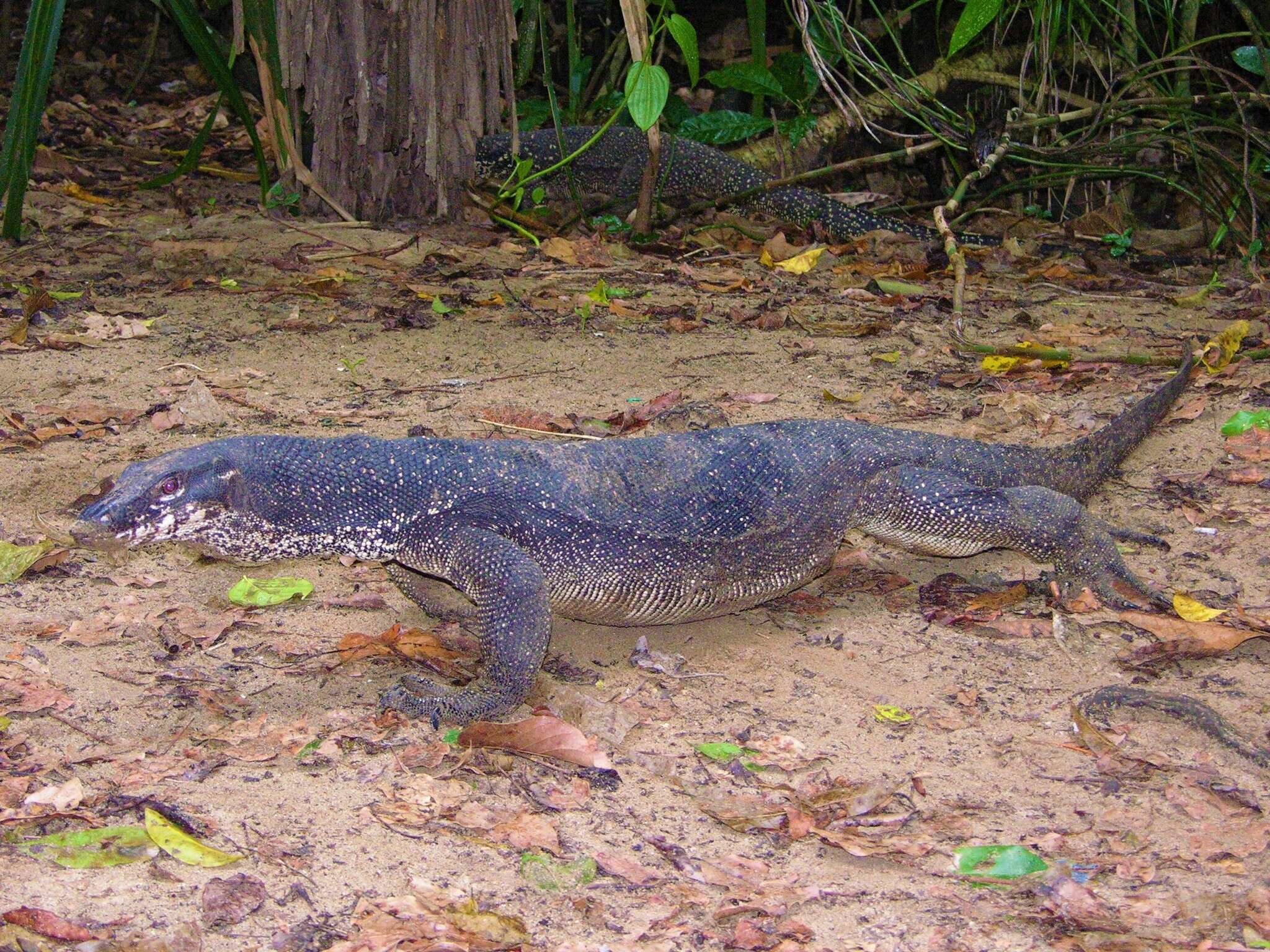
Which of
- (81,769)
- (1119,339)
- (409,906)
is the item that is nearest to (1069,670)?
(409,906)

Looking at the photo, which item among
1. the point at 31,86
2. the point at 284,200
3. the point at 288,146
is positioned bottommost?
the point at 284,200

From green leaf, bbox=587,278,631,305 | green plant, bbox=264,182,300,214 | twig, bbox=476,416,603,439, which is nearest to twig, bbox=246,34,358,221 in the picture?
green plant, bbox=264,182,300,214

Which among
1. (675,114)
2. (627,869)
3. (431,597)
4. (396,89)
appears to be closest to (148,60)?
(675,114)

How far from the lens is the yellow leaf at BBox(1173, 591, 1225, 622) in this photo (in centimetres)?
367

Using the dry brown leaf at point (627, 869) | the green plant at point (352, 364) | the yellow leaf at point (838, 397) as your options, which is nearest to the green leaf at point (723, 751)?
the dry brown leaf at point (627, 869)

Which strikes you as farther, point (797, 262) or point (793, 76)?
point (793, 76)

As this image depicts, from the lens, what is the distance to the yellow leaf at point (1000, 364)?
5.77 meters

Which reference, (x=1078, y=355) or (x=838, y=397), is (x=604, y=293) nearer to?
(x=838, y=397)

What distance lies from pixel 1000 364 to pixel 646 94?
2.16 m

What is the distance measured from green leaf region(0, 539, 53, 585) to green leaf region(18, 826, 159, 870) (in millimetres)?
1384

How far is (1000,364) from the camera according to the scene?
5777 mm

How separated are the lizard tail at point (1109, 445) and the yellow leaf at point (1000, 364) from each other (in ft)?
3.62

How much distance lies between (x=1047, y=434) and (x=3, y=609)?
389 centimetres

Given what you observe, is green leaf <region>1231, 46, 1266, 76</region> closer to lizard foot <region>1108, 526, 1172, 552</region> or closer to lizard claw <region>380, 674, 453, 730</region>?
lizard foot <region>1108, 526, 1172, 552</region>
